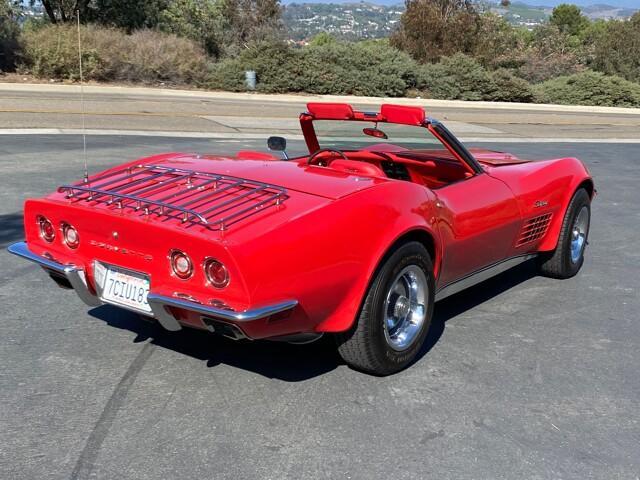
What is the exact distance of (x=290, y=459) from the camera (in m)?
3.13

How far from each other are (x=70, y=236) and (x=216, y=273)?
1028mm

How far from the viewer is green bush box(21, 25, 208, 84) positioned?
2702cm

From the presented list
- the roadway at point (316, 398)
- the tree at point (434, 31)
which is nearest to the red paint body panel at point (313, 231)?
the roadway at point (316, 398)

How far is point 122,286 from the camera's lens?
3.68 metres

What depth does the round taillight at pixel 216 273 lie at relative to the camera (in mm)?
3287

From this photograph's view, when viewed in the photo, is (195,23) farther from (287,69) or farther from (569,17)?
(569,17)

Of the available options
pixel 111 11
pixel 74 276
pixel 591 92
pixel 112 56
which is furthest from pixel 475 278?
pixel 111 11

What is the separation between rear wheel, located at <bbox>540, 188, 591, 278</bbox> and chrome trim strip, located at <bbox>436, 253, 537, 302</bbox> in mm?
443

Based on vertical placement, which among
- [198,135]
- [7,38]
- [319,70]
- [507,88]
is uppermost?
[7,38]

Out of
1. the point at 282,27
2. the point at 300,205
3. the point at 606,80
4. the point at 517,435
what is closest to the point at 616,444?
the point at 517,435

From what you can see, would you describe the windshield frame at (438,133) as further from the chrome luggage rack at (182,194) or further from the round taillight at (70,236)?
the round taillight at (70,236)

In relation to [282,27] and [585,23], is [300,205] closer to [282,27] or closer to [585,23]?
[282,27]

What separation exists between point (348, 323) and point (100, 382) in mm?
1296

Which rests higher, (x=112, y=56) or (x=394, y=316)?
(x=394, y=316)
